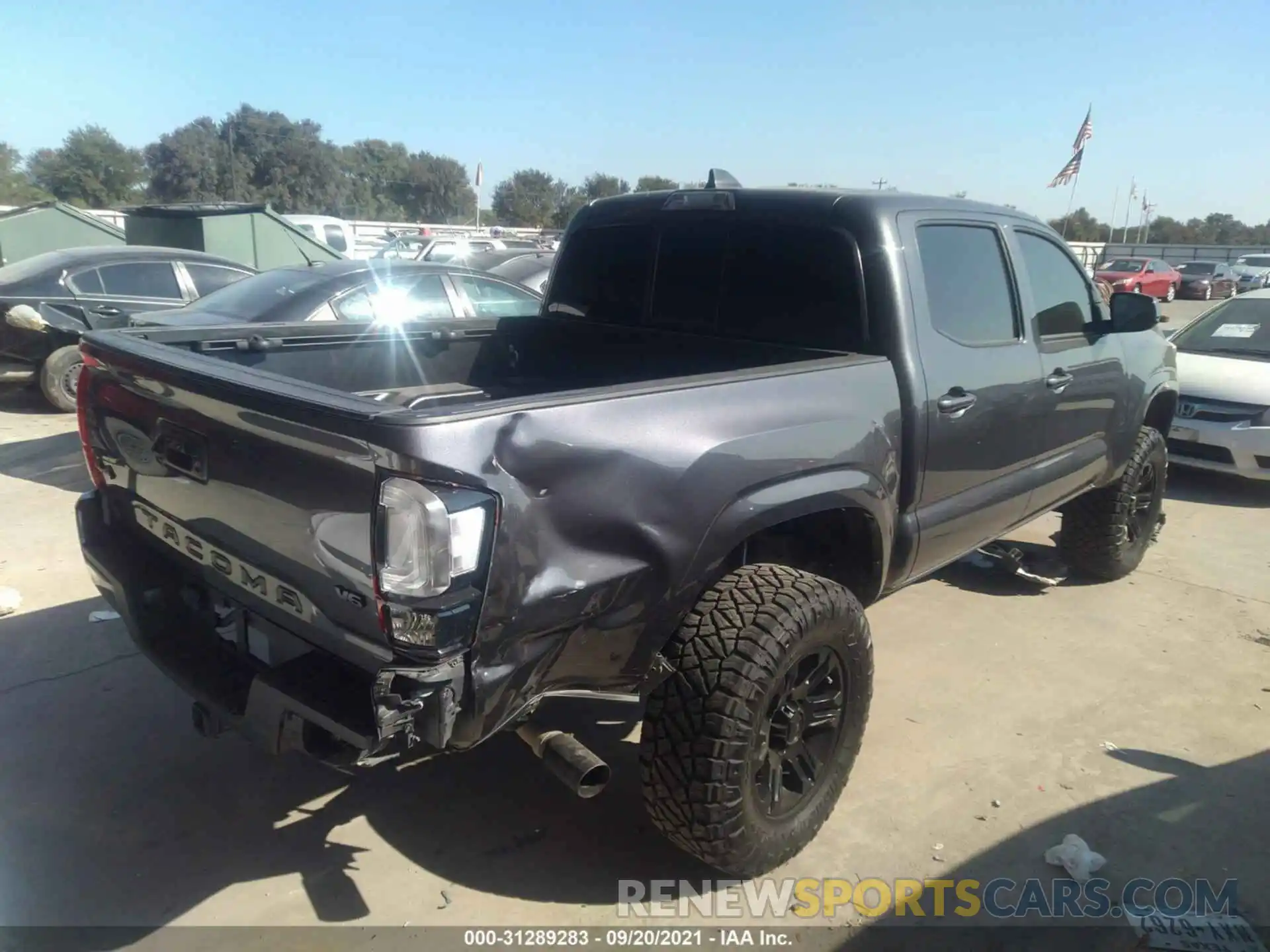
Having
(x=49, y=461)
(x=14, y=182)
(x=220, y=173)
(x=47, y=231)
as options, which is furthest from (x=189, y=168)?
(x=49, y=461)

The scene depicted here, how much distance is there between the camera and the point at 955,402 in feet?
10.9

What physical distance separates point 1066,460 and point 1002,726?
1.32 metres

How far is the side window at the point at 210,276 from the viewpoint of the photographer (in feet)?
29.6

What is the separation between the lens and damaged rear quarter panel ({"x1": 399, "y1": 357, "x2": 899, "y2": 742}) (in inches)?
80.6

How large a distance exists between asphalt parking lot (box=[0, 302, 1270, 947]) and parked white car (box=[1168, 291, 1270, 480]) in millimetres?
3072

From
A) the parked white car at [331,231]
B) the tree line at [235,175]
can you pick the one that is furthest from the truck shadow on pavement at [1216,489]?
the tree line at [235,175]

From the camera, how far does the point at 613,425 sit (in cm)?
226

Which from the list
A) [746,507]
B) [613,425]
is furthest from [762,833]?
[613,425]

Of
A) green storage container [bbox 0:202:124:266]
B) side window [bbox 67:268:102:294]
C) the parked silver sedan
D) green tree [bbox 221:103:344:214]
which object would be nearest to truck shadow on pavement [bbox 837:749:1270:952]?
side window [bbox 67:268:102:294]

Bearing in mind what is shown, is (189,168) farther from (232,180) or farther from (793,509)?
(793,509)

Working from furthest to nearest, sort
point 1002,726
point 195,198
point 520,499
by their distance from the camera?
point 195,198 < point 1002,726 < point 520,499

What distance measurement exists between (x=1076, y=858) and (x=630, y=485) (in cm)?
190

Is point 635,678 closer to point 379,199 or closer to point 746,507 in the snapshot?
point 746,507

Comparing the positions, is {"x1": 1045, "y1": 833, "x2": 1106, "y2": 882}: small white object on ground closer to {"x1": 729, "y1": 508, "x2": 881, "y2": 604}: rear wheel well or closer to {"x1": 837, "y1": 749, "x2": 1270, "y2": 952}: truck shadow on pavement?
{"x1": 837, "y1": 749, "x2": 1270, "y2": 952}: truck shadow on pavement
